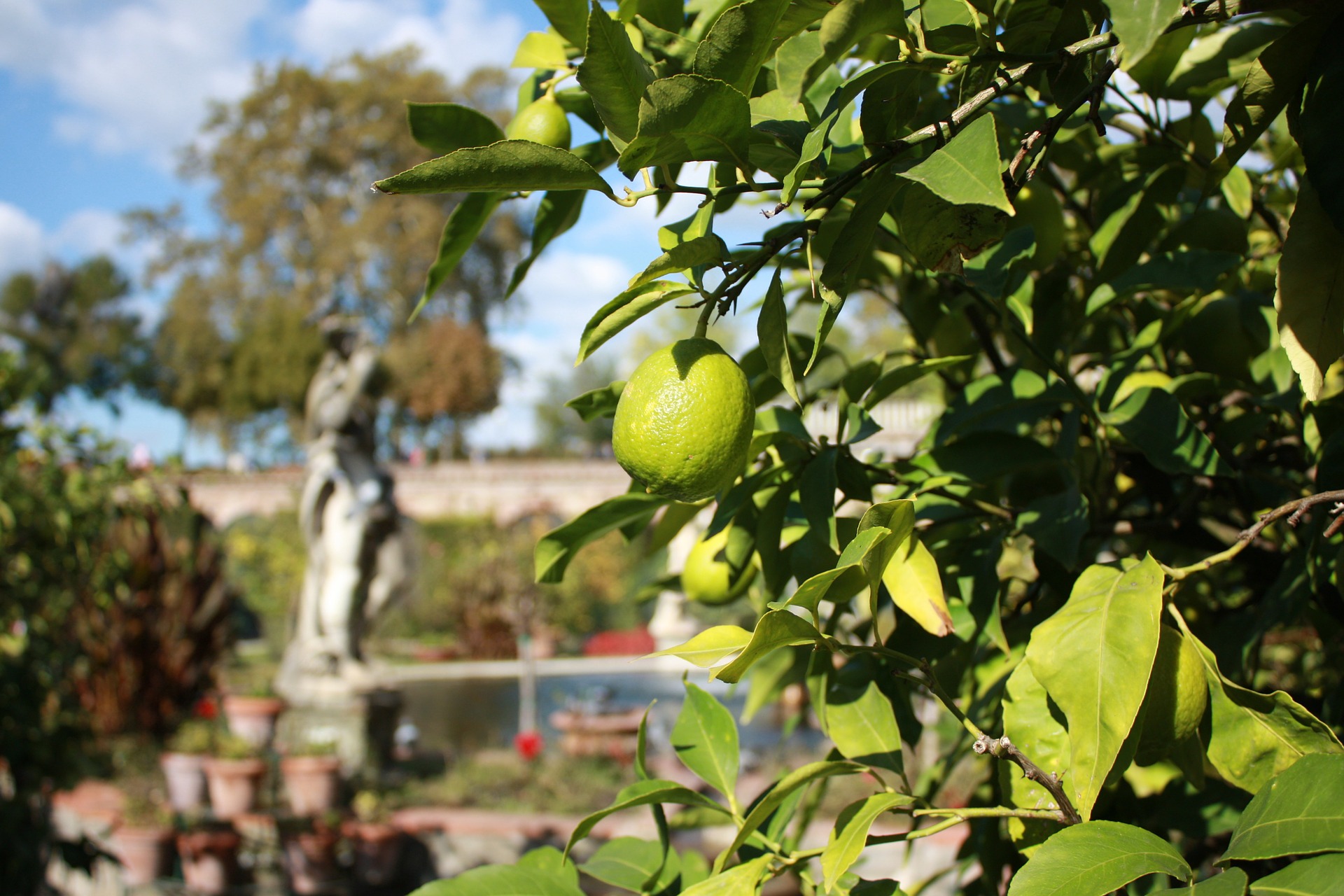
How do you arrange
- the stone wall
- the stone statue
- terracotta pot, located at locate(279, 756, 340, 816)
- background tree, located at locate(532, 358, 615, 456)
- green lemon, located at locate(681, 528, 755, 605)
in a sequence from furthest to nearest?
1. background tree, located at locate(532, 358, 615, 456)
2. the stone wall
3. the stone statue
4. terracotta pot, located at locate(279, 756, 340, 816)
5. green lemon, located at locate(681, 528, 755, 605)

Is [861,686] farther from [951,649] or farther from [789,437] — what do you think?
[789,437]

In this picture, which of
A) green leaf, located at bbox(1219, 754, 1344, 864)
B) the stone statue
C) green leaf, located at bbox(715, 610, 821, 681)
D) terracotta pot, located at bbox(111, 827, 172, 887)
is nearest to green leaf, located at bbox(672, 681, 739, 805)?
green leaf, located at bbox(715, 610, 821, 681)

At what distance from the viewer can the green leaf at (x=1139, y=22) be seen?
40cm

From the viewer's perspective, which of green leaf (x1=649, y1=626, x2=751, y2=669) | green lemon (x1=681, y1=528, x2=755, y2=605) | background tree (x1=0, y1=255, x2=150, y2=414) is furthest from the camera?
background tree (x1=0, y1=255, x2=150, y2=414)

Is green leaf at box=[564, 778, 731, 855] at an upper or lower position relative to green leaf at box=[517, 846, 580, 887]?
upper

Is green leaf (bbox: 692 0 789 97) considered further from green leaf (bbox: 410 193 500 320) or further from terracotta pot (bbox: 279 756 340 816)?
terracotta pot (bbox: 279 756 340 816)

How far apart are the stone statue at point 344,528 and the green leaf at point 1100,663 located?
566 cm

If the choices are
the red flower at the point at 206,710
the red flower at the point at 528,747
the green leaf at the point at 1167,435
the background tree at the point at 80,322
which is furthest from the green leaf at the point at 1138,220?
the background tree at the point at 80,322

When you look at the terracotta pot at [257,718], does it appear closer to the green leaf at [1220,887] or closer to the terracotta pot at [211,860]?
the terracotta pot at [211,860]

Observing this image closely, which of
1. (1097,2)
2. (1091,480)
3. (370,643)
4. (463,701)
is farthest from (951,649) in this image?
(370,643)

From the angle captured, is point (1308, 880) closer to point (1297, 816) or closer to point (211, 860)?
point (1297, 816)

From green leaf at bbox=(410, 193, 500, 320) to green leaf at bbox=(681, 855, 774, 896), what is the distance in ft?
1.35

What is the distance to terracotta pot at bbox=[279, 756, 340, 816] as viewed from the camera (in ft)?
15.5

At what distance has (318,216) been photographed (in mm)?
25922
